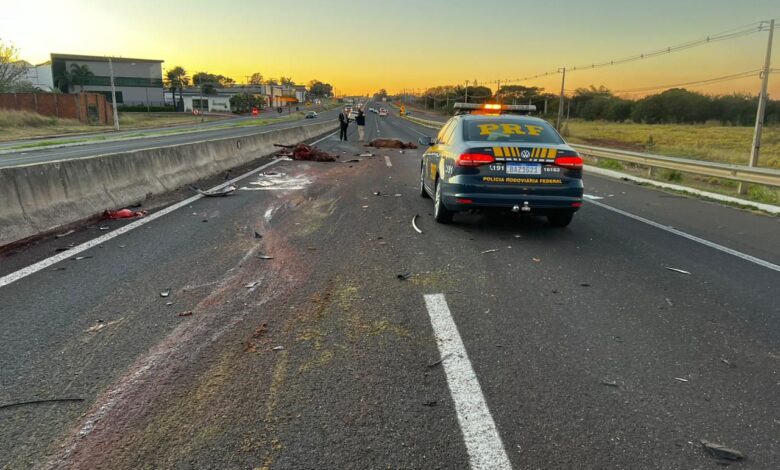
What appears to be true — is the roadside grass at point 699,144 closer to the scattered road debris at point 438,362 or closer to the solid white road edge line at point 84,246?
the solid white road edge line at point 84,246

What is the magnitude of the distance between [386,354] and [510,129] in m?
5.17

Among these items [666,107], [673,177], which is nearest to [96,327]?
[673,177]

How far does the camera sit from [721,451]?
2.62 meters

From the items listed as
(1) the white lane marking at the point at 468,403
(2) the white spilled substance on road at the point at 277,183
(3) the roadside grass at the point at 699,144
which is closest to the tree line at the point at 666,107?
(3) the roadside grass at the point at 699,144

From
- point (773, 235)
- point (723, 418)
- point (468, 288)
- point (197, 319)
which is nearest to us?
point (723, 418)

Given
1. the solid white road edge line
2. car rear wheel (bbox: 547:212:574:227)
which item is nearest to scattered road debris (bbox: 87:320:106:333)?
the solid white road edge line

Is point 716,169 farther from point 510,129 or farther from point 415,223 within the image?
point 415,223

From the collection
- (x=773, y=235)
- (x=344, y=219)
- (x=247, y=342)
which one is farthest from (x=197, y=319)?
(x=773, y=235)

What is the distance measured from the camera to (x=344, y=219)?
330 inches

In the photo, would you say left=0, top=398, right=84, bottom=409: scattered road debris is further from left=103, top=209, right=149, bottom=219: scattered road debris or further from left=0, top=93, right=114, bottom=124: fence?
left=0, top=93, right=114, bottom=124: fence

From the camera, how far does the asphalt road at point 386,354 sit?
2.64 m

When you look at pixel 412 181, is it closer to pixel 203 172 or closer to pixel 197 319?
pixel 203 172

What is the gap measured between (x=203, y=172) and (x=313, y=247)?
7.77m

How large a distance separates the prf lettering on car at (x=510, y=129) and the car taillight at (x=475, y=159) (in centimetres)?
78
